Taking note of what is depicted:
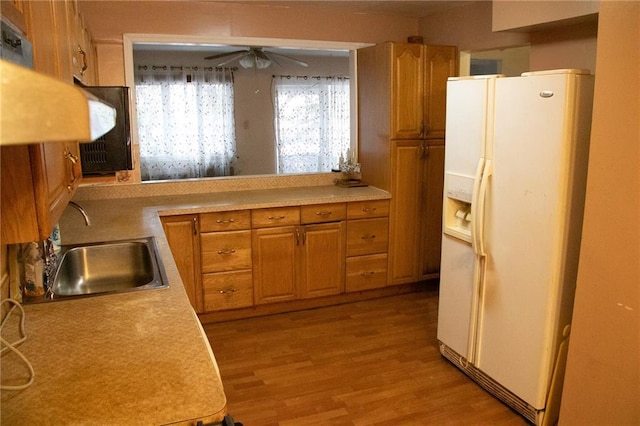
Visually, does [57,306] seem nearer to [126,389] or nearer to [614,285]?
[126,389]

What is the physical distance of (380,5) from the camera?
13.5 feet

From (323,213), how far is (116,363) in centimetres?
269

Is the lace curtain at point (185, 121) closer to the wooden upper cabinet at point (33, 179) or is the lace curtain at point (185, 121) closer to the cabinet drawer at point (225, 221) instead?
the cabinet drawer at point (225, 221)

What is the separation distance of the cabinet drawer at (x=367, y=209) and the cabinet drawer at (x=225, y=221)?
32.6 inches

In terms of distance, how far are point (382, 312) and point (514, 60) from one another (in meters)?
2.96

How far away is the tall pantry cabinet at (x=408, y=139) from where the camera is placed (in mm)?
4023

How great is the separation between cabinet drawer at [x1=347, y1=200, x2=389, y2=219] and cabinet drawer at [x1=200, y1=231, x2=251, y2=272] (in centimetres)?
84

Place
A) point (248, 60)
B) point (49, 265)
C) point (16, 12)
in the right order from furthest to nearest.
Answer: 1. point (248, 60)
2. point (49, 265)
3. point (16, 12)

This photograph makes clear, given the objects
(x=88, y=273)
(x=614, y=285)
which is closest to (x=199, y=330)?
(x=88, y=273)

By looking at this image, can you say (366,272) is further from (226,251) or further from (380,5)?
(380,5)

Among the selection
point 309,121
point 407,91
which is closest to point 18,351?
point 407,91

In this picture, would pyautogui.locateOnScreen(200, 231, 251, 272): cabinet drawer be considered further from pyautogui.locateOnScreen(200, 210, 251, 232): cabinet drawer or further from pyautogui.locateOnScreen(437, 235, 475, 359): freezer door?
pyautogui.locateOnScreen(437, 235, 475, 359): freezer door

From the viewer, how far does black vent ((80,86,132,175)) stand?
2.28 metres

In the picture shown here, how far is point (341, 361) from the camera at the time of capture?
3.18 m
